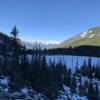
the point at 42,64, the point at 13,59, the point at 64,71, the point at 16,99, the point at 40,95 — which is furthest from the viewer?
the point at 64,71

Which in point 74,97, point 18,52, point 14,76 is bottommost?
point 74,97

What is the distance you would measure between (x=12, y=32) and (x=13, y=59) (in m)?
14.6

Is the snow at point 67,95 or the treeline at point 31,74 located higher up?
the treeline at point 31,74

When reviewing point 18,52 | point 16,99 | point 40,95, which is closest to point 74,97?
point 40,95

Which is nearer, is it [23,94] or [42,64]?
[23,94]

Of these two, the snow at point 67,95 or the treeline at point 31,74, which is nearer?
the treeline at point 31,74

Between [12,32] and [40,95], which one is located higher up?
[12,32]

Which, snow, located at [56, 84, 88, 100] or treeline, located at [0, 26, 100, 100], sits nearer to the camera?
treeline, located at [0, 26, 100, 100]

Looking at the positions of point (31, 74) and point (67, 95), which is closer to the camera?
point (31, 74)

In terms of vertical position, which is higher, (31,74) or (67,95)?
(31,74)

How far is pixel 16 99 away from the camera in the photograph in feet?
377

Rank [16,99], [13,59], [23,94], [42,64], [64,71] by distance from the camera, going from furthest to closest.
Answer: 1. [64,71]
2. [42,64]
3. [13,59]
4. [23,94]
5. [16,99]

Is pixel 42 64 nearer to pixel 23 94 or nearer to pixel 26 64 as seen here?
pixel 26 64

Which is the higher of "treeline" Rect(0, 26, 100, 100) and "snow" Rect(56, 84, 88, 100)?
"treeline" Rect(0, 26, 100, 100)
